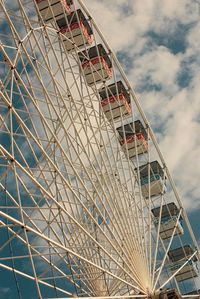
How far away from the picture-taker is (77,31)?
86.4 ft

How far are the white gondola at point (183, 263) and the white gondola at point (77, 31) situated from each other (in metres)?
14.1

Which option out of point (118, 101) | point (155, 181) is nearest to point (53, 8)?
point (118, 101)

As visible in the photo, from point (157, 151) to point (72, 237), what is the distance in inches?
325

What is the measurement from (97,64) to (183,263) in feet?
47.2

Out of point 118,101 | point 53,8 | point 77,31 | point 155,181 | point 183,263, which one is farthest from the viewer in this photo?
point 183,263

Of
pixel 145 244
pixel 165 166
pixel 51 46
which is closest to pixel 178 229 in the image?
pixel 165 166

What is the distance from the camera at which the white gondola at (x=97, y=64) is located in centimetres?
2638

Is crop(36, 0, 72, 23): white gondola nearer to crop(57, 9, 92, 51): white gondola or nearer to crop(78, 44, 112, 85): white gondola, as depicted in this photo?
crop(57, 9, 92, 51): white gondola

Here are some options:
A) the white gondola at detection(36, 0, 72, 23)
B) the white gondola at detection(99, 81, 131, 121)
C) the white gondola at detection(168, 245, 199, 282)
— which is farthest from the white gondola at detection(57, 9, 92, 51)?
the white gondola at detection(168, 245, 199, 282)

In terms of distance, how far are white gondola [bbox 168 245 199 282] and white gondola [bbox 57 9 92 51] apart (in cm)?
1412

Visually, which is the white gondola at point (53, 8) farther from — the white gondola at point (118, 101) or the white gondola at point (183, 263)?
the white gondola at point (183, 263)

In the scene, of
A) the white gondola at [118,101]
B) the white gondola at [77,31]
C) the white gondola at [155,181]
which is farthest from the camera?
the white gondola at [155,181]

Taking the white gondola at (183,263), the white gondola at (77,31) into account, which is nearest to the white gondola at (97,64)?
the white gondola at (77,31)

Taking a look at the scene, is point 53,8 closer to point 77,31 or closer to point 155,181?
point 77,31
